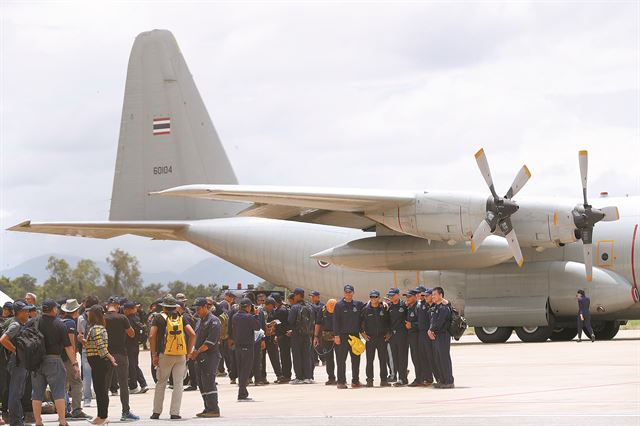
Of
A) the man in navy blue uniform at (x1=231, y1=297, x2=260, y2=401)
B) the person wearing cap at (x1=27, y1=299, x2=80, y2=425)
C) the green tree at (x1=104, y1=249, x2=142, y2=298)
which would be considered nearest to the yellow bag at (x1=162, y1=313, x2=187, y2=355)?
the person wearing cap at (x1=27, y1=299, x2=80, y2=425)

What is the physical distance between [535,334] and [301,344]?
953 cm

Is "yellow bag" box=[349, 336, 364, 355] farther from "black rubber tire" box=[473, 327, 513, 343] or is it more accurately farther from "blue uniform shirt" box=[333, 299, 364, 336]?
"black rubber tire" box=[473, 327, 513, 343]

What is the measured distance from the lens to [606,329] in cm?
2755

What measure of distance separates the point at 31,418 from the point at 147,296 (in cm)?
4401

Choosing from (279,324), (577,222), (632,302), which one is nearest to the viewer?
(279,324)

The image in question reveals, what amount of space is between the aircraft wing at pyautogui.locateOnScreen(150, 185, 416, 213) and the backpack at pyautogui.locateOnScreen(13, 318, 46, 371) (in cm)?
1139

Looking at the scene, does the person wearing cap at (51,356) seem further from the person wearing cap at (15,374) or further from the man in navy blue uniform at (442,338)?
the man in navy blue uniform at (442,338)

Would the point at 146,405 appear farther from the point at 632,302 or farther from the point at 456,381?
the point at 632,302

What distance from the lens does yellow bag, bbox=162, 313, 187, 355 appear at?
1296 centimetres

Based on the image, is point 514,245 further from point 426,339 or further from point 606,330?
point 426,339

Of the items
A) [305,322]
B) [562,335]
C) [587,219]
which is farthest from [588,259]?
[305,322]

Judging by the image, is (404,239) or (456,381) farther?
(404,239)

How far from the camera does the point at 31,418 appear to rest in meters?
13.5

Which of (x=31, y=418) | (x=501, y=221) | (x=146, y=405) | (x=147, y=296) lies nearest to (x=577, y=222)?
(x=501, y=221)
